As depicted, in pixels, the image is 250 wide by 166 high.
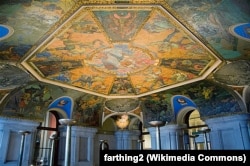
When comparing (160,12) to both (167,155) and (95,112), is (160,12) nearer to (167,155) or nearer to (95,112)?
(167,155)

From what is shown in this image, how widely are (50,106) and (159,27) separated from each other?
10.2m

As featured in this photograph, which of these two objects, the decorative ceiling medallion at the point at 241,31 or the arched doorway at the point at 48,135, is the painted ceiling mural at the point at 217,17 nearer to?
the decorative ceiling medallion at the point at 241,31

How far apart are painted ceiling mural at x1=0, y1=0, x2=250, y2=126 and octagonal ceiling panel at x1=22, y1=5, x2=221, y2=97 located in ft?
0.10

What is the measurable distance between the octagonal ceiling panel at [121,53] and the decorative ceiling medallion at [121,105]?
7.19 ft

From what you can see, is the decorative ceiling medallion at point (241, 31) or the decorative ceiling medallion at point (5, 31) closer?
the decorative ceiling medallion at point (241, 31)

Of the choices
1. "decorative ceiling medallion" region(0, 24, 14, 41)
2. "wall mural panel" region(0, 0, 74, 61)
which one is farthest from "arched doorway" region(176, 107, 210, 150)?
"decorative ceiling medallion" region(0, 24, 14, 41)

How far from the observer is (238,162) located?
3668 millimetres

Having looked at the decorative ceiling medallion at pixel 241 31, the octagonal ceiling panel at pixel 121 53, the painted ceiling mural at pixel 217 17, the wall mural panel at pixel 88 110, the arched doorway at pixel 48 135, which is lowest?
the arched doorway at pixel 48 135

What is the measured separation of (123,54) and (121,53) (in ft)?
0.41

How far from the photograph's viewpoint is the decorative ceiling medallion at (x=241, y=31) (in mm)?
6965

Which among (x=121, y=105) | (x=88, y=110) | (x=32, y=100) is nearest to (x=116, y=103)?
(x=121, y=105)

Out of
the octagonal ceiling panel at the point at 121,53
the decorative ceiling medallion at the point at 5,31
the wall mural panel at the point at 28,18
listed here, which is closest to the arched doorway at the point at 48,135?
the octagonal ceiling panel at the point at 121,53

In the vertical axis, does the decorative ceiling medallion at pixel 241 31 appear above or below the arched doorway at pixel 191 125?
above

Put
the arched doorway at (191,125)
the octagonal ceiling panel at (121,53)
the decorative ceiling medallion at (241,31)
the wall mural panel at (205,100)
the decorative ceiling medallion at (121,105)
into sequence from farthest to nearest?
the decorative ceiling medallion at (121,105), the arched doorway at (191,125), the wall mural panel at (205,100), the octagonal ceiling panel at (121,53), the decorative ceiling medallion at (241,31)
